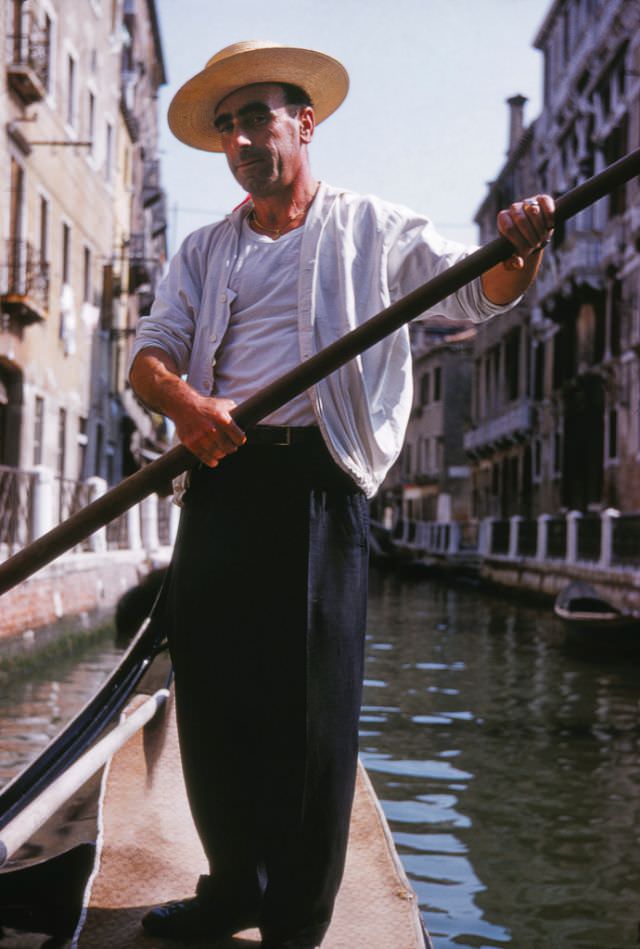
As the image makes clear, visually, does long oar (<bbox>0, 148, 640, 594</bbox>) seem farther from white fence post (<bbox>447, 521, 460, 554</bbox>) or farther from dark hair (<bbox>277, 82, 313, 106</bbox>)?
white fence post (<bbox>447, 521, 460, 554</bbox>)

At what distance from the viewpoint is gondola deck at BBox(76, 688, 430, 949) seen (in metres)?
2.14

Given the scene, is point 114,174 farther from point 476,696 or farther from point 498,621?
point 476,696

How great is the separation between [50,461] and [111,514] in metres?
13.7

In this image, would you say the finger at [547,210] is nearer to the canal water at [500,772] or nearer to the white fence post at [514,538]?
the canal water at [500,772]

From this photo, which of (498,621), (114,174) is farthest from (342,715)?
(114,174)

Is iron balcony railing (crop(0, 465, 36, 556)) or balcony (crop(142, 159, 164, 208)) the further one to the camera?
balcony (crop(142, 159, 164, 208))

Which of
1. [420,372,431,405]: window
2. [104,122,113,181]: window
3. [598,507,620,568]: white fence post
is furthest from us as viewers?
[420,372,431,405]: window

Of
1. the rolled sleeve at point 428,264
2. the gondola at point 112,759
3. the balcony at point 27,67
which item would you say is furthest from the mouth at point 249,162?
the balcony at point 27,67

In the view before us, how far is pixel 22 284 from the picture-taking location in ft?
41.8

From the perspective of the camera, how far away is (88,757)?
250cm

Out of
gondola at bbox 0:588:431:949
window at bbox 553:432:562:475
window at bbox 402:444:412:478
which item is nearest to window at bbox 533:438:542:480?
window at bbox 553:432:562:475

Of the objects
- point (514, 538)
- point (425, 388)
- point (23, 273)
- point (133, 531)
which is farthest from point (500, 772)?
point (425, 388)

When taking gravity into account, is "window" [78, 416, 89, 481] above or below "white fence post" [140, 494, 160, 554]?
above

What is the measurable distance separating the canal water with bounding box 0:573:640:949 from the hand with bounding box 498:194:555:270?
2166 millimetres
